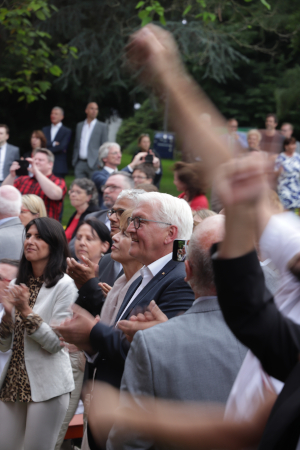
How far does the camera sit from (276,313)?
123 cm

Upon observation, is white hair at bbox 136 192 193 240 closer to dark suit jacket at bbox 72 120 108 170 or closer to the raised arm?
the raised arm

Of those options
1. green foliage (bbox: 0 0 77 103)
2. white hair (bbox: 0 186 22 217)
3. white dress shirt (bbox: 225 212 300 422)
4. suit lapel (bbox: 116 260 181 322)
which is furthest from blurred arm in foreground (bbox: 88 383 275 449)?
green foliage (bbox: 0 0 77 103)

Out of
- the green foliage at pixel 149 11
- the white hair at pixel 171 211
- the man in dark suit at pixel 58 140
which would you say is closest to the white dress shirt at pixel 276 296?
the white hair at pixel 171 211

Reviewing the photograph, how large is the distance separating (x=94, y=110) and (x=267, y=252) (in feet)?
33.3

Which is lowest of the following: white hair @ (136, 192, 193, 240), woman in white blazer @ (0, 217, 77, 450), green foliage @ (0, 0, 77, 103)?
woman in white blazer @ (0, 217, 77, 450)

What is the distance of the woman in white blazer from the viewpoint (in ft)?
10.9

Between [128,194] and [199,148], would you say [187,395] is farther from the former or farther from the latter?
[128,194]

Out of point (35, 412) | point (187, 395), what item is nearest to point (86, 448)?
point (35, 412)

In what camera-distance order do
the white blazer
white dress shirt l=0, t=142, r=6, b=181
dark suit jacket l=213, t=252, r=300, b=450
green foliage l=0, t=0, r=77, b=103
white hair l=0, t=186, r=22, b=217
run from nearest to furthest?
dark suit jacket l=213, t=252, r=300, b=450
the white blazer
white hair l=0, t=186, r=22, b=217
green foliage l=0, t=0, r=77, b=103
white dress shirt l=0, t=142, r=6, b=181

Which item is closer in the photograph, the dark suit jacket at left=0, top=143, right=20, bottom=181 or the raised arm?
the raised arm

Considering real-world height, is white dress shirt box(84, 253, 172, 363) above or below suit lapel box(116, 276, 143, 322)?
above

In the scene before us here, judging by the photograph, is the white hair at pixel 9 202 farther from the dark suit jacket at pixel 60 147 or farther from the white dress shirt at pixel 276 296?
the dark suit jacket at pixel 60 147

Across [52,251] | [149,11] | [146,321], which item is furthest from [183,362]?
[149,11]

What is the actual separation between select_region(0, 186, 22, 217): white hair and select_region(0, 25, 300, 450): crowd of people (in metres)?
0.01
